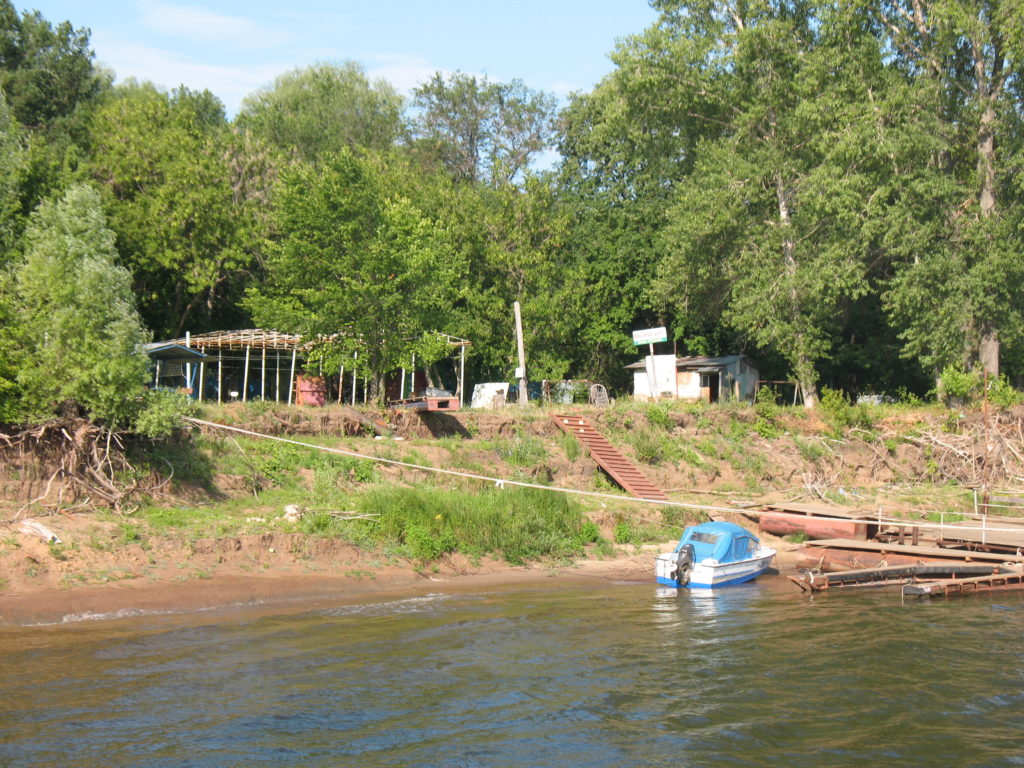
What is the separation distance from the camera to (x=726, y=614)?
69.2 ft

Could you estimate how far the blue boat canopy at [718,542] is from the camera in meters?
24.2

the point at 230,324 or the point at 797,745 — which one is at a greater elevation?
the point at 230,324

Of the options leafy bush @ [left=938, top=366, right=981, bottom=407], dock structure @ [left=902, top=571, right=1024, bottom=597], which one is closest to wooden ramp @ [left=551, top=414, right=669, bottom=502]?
dock structure @ [left=902, top=571, right=1024, bottom=597]

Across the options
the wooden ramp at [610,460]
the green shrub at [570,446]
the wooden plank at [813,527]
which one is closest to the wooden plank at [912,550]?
the wooden plank at [813,527]

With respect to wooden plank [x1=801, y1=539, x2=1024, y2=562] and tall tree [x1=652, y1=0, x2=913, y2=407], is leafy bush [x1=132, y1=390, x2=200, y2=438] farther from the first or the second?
tall tree [x1=652, y1=0, x2=913, y2=407]

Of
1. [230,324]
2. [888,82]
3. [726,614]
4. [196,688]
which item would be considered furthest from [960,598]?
[230,324]

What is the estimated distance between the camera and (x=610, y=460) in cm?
3406

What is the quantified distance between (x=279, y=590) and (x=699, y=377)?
3589 centimetres

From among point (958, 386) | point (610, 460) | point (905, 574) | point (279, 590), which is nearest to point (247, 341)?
point (610, 460)

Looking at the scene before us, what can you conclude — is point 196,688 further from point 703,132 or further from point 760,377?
point 760,377

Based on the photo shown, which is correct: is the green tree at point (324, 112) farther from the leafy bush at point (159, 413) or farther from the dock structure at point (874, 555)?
the dock structure at point (874, 555)

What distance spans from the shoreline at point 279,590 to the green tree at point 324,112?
4010cm

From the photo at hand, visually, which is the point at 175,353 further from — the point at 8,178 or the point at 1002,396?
the point at 1002,396

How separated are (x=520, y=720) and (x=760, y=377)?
148ft
